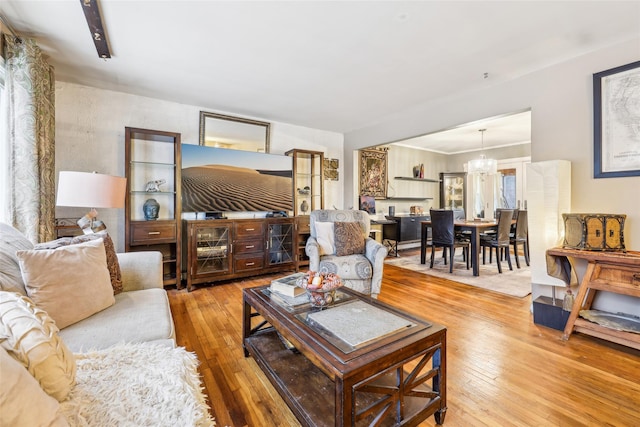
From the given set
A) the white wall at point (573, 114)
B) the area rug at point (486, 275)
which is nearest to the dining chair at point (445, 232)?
the area rug at point (486, 275)

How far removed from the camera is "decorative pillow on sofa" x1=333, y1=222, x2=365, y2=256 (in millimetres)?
3064

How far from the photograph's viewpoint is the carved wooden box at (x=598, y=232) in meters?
2.14

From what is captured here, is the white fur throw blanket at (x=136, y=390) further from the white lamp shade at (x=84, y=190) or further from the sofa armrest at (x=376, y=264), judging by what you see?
the sofa armrest at (x=376, y=264)

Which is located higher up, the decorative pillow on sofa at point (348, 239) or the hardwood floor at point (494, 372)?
the decorative pillow on sofa at point (348, 239)

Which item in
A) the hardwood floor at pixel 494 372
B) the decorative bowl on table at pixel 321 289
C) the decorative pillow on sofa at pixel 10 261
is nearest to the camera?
the decorative pillow on sofa at pixel 10 261

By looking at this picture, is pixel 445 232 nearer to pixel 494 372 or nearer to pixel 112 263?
pixel 494 372

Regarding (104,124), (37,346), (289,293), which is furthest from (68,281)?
(104,124)

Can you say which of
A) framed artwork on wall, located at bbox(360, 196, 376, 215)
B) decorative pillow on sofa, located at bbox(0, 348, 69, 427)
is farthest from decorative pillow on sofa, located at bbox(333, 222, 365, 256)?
decorative pillow on sofa, located at bbox(0, 348, 69, 427)

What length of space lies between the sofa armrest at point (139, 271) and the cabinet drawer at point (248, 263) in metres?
1.58

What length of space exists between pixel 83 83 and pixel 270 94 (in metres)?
2.04

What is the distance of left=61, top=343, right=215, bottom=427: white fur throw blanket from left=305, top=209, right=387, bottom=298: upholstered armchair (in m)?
1.84

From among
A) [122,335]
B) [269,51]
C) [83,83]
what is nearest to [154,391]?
[122,335]

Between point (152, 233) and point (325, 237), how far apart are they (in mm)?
2006

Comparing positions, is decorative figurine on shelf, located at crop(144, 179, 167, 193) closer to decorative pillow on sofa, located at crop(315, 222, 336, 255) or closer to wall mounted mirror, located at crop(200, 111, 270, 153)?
wall mounted mirror, located at crop(200, 111, 270, 153)
